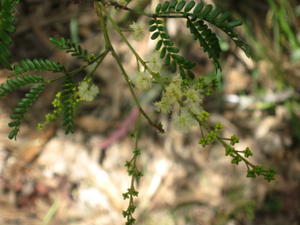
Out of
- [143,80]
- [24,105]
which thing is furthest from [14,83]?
[143,80]

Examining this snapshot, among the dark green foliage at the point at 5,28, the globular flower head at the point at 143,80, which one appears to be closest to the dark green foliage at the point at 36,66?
the dark green foliage at the point at 5,28

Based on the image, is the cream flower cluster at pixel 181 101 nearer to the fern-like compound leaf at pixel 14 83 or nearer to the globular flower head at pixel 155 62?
the globular flower head at pixel 155 62

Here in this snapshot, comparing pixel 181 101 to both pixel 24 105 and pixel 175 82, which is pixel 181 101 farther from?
pixel 24 105

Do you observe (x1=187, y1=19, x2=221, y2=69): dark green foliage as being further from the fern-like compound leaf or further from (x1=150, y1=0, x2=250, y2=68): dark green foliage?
the fern-like compound leaf

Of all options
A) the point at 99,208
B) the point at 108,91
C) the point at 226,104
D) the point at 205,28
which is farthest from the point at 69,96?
the point at 226,104

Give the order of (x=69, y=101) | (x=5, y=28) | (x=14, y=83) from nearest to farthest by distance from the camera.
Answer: (x=5, y=28) → (x=14, y=83) → (x=69, y=101)

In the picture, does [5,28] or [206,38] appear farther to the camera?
[206,38]

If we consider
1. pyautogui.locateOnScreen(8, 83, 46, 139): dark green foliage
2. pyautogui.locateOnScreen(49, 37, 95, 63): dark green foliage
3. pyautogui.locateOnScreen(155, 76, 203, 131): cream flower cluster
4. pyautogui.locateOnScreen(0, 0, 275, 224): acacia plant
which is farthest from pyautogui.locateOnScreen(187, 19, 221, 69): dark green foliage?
pyautogui.locateOnScreen(8, 83, 46, 139): dark green foliage

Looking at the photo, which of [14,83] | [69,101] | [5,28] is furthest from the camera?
[69,101]
